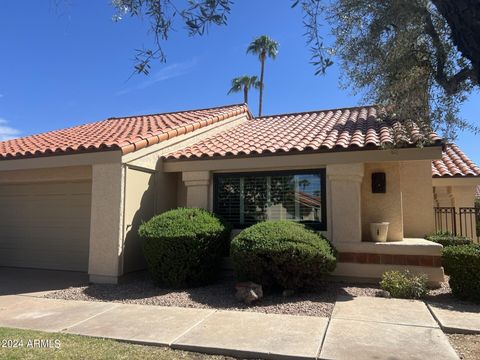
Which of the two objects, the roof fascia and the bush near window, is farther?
the roof fascia

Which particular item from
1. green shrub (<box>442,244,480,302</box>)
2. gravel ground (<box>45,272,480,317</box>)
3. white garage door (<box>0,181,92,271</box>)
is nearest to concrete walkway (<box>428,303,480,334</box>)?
gravel ground (<box>45,272,480,317</box>)

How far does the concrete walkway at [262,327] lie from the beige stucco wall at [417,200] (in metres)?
4.62

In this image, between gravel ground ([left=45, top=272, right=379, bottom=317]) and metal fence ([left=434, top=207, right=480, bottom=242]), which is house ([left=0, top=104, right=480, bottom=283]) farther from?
metal fence ([left=434, top=207, right=480, bottom=242])

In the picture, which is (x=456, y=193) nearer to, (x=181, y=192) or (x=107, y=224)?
(x=181, y=192)

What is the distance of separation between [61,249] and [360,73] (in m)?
9.39

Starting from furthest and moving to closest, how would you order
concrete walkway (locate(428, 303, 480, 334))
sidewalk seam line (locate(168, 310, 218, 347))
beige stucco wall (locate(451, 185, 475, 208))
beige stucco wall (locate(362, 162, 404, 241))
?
beige stucco wall (locate(451, 185, 475, 208))
beige stucco wall (locate(362, 162, 404, 241))
concrete walkway (locate(428, 303, 480, 334))
sidewalk seam line (locate(168, 310, 218, 347))

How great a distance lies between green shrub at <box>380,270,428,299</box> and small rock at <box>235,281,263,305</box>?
2561 mm

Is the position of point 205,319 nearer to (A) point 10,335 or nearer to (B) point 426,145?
(A) point 10,335

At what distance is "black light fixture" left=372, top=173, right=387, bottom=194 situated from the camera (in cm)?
1015

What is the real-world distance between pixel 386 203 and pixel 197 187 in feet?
16.0

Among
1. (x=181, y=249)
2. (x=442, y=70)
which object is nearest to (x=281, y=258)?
(x=181, y=249)

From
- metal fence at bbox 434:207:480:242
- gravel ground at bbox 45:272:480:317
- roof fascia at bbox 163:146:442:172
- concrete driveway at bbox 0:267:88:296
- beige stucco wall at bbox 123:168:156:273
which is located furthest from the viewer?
metal fence at bbox 434:207:480:242

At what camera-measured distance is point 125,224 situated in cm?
950

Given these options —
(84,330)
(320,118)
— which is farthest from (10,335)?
(320,118)
